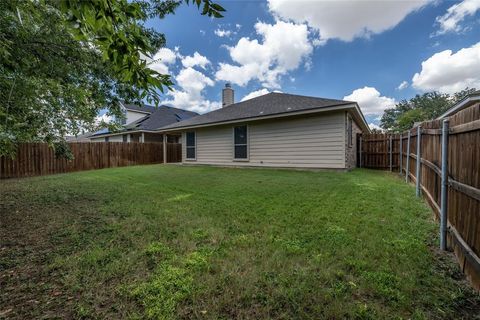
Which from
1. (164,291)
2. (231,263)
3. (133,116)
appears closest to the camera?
(164,291)

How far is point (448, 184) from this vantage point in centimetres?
243

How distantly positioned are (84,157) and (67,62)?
10.5 metres

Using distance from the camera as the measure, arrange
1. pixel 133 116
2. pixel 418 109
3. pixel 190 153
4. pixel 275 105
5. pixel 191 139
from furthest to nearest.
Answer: pixel 418 109, pixel 133 116, pixel 190 153, pixel 191 139, pixel 275 105

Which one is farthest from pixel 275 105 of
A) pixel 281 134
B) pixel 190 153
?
pixel 190 153

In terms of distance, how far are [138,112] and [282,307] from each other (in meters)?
23.2

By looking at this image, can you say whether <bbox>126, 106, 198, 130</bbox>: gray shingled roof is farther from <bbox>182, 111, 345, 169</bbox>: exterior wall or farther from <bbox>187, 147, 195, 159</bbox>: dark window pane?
<bbox>182, 111, 345, 169</bbox>: exterior wall

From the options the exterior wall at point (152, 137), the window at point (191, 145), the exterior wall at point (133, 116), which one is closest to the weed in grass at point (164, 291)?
the window at point (191, 145)

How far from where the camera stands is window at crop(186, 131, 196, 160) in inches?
526

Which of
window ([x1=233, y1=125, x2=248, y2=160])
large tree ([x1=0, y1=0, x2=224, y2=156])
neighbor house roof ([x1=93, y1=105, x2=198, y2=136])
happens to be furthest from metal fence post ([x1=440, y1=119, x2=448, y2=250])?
neighbor house roof ([x1=93, y1=105, x2=198, y2=136])

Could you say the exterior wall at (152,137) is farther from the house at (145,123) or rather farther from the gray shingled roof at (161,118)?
the gray shingled roof at (161,118)

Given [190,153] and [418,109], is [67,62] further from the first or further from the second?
[418,109]

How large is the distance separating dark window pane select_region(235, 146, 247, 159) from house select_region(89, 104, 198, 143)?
790 cm

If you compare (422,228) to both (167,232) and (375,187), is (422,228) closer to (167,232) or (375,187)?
(375,187)

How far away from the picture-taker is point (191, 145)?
535 inches
